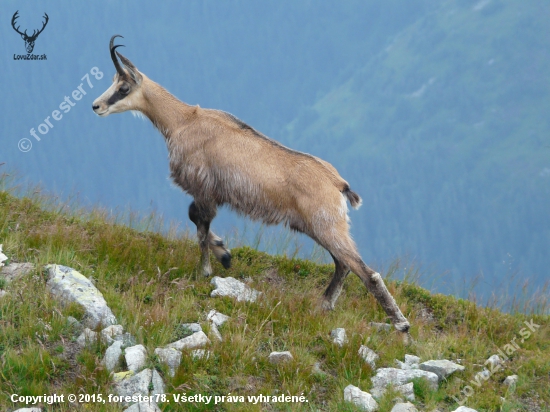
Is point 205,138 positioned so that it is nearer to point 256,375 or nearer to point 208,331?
point 208,331

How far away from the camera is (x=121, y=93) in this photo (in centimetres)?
948

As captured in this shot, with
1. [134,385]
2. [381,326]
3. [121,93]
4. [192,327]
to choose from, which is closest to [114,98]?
[121,93]

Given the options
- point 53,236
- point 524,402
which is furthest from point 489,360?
point 53,236

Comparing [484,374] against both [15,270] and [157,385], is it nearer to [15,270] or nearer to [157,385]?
[157,385]

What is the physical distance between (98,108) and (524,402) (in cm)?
690

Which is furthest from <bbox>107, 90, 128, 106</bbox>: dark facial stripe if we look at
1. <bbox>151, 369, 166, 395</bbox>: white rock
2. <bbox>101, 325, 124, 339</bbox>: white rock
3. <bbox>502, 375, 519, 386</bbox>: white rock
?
<bbox>502, 375, 519, 386</bbox>: white rock

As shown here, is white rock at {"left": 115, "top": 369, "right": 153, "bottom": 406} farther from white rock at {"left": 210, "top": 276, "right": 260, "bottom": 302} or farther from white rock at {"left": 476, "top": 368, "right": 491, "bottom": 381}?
white rock at {"left": 476, "top": 368, "right": 491, "bottom": 381}

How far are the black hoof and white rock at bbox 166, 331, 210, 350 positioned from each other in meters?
2.83

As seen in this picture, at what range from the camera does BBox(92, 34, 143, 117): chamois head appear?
942cm

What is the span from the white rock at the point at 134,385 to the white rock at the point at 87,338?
2.23 feet

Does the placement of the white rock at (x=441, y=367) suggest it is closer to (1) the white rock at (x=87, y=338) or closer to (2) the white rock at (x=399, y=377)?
(2) the white rock at (x=399, y=377)

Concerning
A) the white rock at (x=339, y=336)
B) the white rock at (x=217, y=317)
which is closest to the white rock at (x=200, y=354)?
the white rock at (x=217, y=317)

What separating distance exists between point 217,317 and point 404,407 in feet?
7.97

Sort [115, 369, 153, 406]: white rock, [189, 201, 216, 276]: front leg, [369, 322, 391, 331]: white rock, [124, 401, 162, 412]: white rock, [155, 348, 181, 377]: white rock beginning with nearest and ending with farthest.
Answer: [124, 401, 162, 412]: white rock
[115, 369, 153, 406]: white rock
[155, 348, 181, 377]: white rock
[369, 322, 391, 331]: white rock
[189, 201, 216, 276]: front leg
